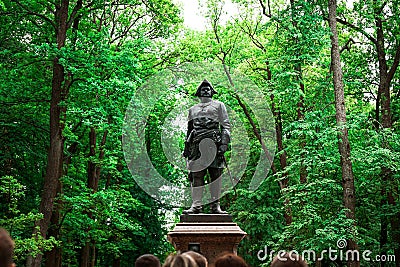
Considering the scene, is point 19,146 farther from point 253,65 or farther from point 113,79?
point 253,65

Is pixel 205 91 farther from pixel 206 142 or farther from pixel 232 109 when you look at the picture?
pixel 232 109

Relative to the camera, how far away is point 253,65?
912 inches

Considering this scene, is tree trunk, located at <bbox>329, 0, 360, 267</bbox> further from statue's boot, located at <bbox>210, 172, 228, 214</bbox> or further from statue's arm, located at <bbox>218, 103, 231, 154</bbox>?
statue's boot, located at <bbox>210, 172, 228, 214</bbox>

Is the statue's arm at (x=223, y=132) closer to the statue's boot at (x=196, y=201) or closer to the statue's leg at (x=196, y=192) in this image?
the statue's leg at (x=196, y=192)

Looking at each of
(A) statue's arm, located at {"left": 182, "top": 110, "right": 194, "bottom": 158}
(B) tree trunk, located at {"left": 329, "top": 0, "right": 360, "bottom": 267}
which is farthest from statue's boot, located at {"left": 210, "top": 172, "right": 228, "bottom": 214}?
(B) tree trunk, located at {"left": 329, "top": 0, "right": 360, "bottom": 267}

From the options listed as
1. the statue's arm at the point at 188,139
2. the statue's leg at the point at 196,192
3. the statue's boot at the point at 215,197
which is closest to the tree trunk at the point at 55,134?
the statue's arm at the point at 188,139

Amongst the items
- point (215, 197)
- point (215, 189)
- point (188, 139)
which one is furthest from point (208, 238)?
point (188, 139)

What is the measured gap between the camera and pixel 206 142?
10.4 meters

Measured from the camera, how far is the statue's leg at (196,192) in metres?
10.0

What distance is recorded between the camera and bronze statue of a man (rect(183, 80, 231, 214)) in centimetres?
1034

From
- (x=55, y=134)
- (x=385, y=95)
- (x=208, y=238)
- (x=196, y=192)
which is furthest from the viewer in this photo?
(x=385, y=95)

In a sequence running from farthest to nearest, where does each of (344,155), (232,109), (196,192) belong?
1. (232,109)
2. (344,155)
3. (196,192)

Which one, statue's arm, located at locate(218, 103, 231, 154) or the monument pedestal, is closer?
the monument pedestal

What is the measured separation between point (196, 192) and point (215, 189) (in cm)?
37
